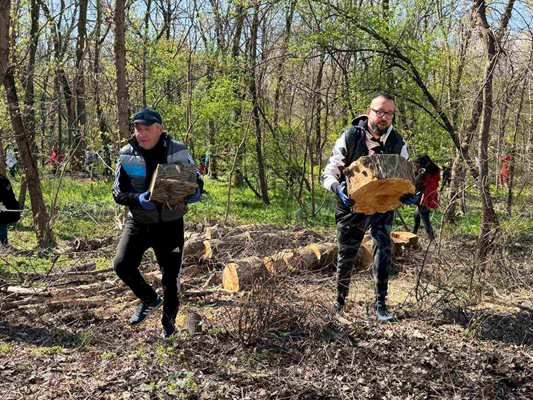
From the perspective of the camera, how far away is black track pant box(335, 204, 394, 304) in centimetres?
436

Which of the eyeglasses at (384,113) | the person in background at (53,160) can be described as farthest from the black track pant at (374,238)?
the person in background at (53,160)

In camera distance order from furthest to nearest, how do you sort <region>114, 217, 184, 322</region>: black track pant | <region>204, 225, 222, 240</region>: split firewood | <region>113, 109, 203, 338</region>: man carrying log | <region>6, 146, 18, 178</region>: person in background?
<region>6, 146, 18, 178</region>: person in background, <region>204, 225, 222, 240</region>: split firewood, <region>114, 217, 184, 322</region>: black track pant, <region>113, 109, 203, 338</region>: man carrying log

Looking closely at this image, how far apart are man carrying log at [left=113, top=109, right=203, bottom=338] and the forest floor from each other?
468 millimetres

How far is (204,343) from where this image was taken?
12.3 feet

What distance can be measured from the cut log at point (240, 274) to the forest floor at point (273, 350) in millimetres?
476

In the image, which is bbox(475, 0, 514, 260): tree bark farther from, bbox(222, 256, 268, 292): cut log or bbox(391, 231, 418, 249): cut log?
bbox(222, 256, 268, 292): cut log

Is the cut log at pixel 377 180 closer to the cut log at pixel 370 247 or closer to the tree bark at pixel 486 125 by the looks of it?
the tree bark at pixel 486 125

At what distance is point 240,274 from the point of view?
550cm

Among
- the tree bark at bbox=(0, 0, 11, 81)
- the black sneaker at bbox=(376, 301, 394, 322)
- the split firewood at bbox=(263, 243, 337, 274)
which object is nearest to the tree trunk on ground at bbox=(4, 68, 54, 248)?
the tree bark at bbox=(0, 0, 11, 81)

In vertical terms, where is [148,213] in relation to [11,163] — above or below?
above

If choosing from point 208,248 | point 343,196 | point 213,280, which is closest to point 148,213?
point 343,196

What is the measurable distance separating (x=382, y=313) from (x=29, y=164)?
19.5 ft

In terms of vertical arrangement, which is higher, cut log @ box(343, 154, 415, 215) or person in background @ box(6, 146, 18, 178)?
cut log @ box(343, 154, 415, 215)

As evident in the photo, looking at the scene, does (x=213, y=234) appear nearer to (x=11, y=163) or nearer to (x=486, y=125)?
(x=486, y=125)
